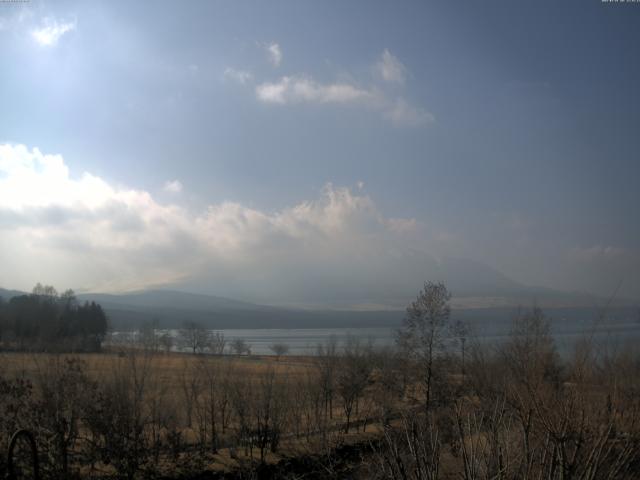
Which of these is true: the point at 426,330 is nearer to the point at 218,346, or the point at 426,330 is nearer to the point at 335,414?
the point at 335,414

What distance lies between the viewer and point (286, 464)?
2955cm

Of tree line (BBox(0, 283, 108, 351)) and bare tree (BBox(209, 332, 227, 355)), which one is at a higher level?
tree line (BBox(0, 283, 108, 351))

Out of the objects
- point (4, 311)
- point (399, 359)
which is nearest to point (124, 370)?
point (399, 359)

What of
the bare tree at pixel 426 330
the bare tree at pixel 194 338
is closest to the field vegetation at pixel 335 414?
the bare tree at pixel 426 330

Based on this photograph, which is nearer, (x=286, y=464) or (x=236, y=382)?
(x=286, y=464)

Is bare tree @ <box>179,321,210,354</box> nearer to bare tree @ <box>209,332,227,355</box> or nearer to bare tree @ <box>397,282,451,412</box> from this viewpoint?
bare tree @ <box>209,332,227,355</box>

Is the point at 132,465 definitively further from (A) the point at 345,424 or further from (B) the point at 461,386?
(B) the point at 461,386

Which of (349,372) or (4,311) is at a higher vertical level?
(4,311)

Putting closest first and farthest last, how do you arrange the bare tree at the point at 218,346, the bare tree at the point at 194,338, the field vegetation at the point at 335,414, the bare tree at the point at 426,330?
→ the field vegetation at the point at 335,414 → the bare tree at the point at 426,330 → the bare tree at the point at 218,346 → the bare tree at the point at 194,338

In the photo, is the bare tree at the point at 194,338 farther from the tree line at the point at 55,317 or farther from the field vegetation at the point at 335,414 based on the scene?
the field vegetation at the point at 335,414

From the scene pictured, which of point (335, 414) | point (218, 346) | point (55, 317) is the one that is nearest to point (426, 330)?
point (335, 414)

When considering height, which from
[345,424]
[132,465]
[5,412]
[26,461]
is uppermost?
[5,412]

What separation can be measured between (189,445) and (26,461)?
1406 cm

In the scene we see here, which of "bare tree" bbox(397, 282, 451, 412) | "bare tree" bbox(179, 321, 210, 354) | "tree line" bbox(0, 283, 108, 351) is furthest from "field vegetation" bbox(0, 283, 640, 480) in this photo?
"bare tree" bbox(179, 321, 210, 354)
